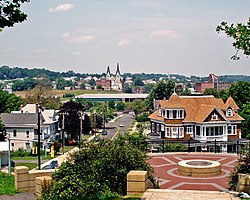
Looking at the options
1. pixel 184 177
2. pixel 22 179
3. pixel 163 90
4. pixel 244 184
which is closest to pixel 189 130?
pixel 184 177

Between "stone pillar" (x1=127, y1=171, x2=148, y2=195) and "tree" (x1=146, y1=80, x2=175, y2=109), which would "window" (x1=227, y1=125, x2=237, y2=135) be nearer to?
"stone pillar" (x1=127, y1=171, x2=148, y2=195)

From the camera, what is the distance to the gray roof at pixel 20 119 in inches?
2287

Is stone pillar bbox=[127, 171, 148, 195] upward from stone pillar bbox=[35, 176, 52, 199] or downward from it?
upward

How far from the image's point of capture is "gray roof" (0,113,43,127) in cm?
5809

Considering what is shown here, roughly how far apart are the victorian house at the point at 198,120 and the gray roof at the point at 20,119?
17.1 m

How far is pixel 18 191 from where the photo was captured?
→ 17.5m

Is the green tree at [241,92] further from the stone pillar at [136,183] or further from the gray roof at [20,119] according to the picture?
the stone pillar at [136,183]

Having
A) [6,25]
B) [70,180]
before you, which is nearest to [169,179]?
[70,180]

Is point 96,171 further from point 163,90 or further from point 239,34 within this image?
point 163,90

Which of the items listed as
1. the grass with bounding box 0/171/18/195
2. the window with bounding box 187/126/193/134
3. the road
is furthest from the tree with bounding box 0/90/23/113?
the grass with bounding box 0/171/18/195

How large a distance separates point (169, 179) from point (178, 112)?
94.9ft

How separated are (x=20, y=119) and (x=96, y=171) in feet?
146

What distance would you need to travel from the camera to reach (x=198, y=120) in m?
49.9

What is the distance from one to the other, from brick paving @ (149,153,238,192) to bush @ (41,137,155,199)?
4.31 m
